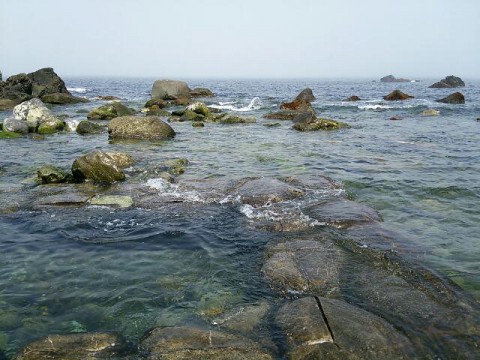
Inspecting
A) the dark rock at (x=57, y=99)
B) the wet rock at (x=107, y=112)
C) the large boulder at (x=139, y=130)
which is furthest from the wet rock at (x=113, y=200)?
the dark rock at (x=57, y=99)

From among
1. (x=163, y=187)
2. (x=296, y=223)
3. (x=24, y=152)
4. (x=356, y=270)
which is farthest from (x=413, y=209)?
(x=24, y=152)

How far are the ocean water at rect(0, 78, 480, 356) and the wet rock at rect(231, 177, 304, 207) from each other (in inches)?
17.7

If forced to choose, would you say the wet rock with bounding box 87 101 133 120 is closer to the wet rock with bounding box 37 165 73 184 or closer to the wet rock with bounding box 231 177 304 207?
the wet rock with bounding box 37 165 73 184

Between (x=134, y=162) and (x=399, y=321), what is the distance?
11.4 m

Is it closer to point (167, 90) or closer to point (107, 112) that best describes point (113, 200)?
point (107, 112)

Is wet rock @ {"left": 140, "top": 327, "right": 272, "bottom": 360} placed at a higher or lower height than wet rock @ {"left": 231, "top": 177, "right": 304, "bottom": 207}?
lower

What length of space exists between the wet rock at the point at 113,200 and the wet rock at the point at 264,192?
275 cm

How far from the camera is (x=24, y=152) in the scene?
664 inches

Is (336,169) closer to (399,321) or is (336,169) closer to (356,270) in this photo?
(356,270)

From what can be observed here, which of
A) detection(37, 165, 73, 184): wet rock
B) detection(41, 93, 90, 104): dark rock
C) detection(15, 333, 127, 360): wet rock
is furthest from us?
detection(41, 93, 90, 104): dark rock

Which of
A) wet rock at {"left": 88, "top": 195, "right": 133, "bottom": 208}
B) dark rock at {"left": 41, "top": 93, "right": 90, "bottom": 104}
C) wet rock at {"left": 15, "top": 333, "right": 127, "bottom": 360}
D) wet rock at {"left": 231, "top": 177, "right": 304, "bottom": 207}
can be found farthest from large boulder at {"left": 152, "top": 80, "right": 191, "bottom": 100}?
wet rock at {"left": 15, "top": 333, "right": 127, "bottom": 360}

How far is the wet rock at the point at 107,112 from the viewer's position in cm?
2841

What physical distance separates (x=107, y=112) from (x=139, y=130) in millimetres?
9378

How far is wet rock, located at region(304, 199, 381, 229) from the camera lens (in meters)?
8.35
